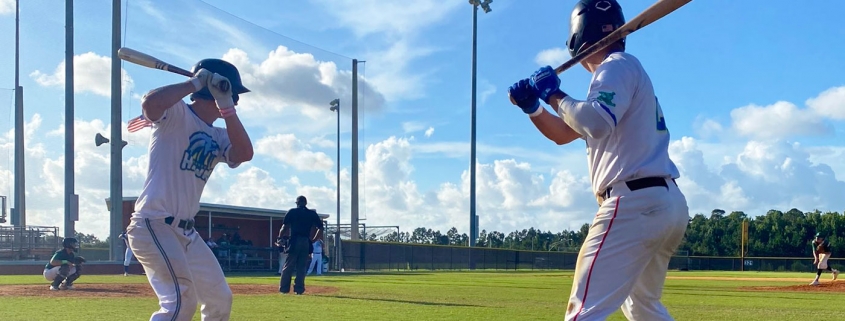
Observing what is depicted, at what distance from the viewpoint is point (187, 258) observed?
465 cm

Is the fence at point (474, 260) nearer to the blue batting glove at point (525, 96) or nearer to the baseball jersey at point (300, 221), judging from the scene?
the baseball jersey at point (300, 221)

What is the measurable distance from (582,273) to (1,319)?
22.7ft

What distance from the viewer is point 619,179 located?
3.61 meters

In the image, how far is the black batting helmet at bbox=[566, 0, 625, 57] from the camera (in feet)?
13.3

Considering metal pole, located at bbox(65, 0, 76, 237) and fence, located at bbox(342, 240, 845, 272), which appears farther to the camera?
Result: fence, located at bbox(342, 240, 845, 272)

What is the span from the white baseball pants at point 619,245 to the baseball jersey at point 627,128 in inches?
3.7

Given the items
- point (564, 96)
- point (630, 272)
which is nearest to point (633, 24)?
point (564, 96)

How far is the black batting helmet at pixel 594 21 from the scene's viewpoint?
4051 mm

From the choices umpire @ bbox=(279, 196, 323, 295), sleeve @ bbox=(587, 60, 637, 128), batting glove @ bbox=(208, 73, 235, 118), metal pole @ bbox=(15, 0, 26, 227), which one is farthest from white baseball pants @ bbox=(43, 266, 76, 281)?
metal pole @ bbox=(15, 0, 26, 227)

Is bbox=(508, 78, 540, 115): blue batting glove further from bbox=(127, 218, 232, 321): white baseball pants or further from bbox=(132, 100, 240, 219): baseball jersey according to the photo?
bbox=(127, 218, 232, 321): white baseball pants

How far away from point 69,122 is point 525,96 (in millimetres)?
22815

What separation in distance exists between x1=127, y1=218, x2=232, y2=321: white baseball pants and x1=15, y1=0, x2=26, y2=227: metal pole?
24.8 m

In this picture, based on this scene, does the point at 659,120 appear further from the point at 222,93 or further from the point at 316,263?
the point at 316,263

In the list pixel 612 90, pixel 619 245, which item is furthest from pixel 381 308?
pixel 612 90
